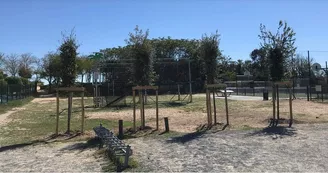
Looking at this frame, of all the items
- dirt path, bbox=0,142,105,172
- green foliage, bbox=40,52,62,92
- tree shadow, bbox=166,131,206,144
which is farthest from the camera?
green foliage, bbox=40,52,62,92

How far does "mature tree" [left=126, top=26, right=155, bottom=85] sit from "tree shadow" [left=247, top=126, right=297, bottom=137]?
22.4ft

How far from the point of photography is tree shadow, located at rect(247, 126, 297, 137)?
39.2 ft

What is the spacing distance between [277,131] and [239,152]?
380 centimetres

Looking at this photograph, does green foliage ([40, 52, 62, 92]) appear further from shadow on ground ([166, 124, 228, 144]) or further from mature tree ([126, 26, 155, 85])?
shadow on ground ([166, 124, 228, 144])

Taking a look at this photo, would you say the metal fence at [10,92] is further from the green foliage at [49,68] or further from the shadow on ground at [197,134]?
the shadow on ground at [197,134]

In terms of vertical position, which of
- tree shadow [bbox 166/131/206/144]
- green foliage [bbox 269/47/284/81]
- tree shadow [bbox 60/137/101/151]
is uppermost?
green foliage [bbox 269/47/284/81]

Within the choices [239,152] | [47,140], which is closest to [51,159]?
[47,140]

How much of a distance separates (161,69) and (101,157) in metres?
43.4

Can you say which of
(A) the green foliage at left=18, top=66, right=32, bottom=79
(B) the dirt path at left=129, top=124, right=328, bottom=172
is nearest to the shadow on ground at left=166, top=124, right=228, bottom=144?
(B) the dirt path at left=129, top=124, right=328, bottom=172

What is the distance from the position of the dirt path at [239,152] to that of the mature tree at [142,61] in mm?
6769

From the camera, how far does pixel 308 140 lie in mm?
10688

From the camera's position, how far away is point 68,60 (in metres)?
14.0

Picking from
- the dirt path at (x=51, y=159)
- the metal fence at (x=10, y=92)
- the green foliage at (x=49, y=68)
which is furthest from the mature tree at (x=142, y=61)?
the green foliage at (x=49, y=68)

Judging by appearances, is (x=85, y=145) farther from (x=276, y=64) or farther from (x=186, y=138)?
(x=276, y=64)
